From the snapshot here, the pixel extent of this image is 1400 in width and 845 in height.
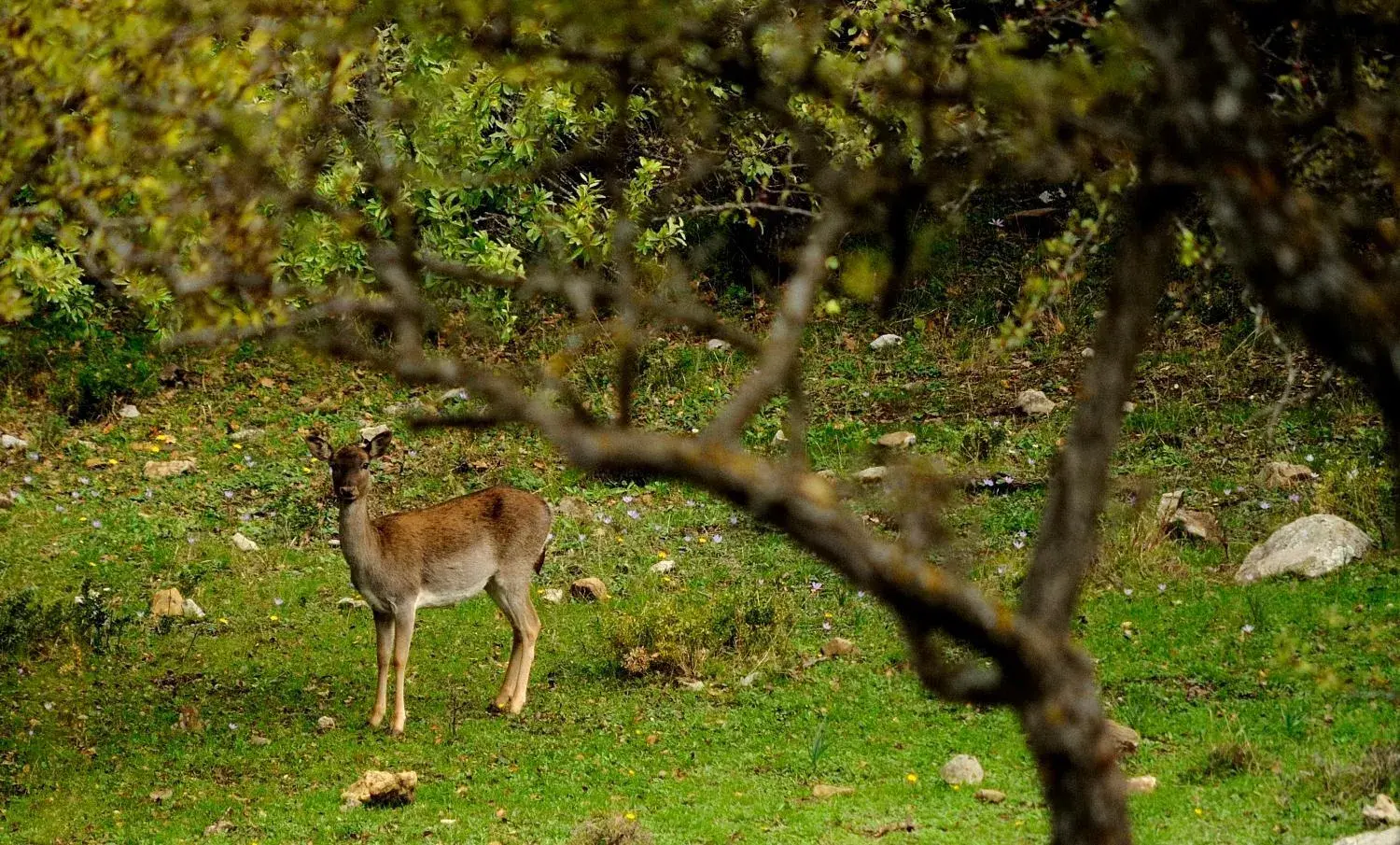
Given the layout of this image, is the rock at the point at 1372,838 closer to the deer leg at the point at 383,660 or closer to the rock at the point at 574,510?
the deer leg at the point at 383,660

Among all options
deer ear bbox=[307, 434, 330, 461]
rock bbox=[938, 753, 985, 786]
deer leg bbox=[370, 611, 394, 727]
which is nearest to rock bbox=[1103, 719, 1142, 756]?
rock bbox=[938, 753, 985, 786]

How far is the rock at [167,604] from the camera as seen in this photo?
13.0m

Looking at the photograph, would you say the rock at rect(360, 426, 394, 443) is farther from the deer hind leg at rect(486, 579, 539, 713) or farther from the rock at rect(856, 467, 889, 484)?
the deer hind leg at rect(486, 579, 539, 713)

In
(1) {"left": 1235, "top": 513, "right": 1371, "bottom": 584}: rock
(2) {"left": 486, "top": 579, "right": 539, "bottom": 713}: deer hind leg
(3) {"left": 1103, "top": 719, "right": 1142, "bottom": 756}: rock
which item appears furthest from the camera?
(1) {"left": 1235, "top": 513, "right": 1371, "bottom": 584}: rock

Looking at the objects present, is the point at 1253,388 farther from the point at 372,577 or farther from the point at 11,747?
the point at 11,747

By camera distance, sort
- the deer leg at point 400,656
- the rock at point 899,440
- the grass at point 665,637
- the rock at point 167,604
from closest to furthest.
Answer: the grass at point 665,637
the deer leg at point 400,656
the rock at point 167,604
the rock at point 899,440

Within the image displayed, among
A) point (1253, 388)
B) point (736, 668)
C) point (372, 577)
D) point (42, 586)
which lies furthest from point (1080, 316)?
point (42, 586)

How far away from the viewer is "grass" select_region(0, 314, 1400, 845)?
8.91 m

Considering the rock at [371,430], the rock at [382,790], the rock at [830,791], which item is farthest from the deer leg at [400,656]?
the rock at [371,430]

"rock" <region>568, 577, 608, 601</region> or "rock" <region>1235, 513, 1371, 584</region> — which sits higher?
"rock" <region>1235, 513, 1371, 584</region>

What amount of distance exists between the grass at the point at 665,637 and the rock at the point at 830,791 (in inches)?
2.2

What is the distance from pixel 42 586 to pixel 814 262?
37.5 ft

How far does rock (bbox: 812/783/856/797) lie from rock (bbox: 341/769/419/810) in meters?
2.29

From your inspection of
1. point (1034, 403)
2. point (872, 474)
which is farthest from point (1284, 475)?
point (872, 474)
